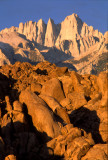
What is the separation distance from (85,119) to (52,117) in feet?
21.4

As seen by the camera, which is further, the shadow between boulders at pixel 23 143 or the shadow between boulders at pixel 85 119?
the shadow between boulders at pixel 85 119

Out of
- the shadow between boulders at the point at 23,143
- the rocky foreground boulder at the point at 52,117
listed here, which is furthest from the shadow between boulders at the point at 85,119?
the shadow between boulders at the point at 23,143

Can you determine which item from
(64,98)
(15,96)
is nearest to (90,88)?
(64,98)

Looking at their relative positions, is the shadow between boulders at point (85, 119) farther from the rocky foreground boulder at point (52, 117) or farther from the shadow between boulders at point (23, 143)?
the shadow between boulders at point (23, 143)

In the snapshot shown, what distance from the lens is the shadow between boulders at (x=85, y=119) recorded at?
23823 millimetres

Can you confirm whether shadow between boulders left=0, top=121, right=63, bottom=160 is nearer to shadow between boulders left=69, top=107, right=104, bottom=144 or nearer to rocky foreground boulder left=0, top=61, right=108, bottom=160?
rocky foreground boulder left=0, top=61, right=108, bottom=160

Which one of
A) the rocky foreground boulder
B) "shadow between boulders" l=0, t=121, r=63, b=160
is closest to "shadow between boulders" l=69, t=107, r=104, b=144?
the rocky foreground boulder

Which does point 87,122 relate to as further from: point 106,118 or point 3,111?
point 3,111

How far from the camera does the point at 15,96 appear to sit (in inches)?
1134

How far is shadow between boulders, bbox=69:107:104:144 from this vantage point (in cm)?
2382

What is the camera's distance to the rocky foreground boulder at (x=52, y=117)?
54.1ft

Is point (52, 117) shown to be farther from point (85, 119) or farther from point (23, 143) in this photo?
point (85, 119)

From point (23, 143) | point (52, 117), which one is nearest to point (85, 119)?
point (52, 117)

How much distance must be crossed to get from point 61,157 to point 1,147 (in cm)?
484
